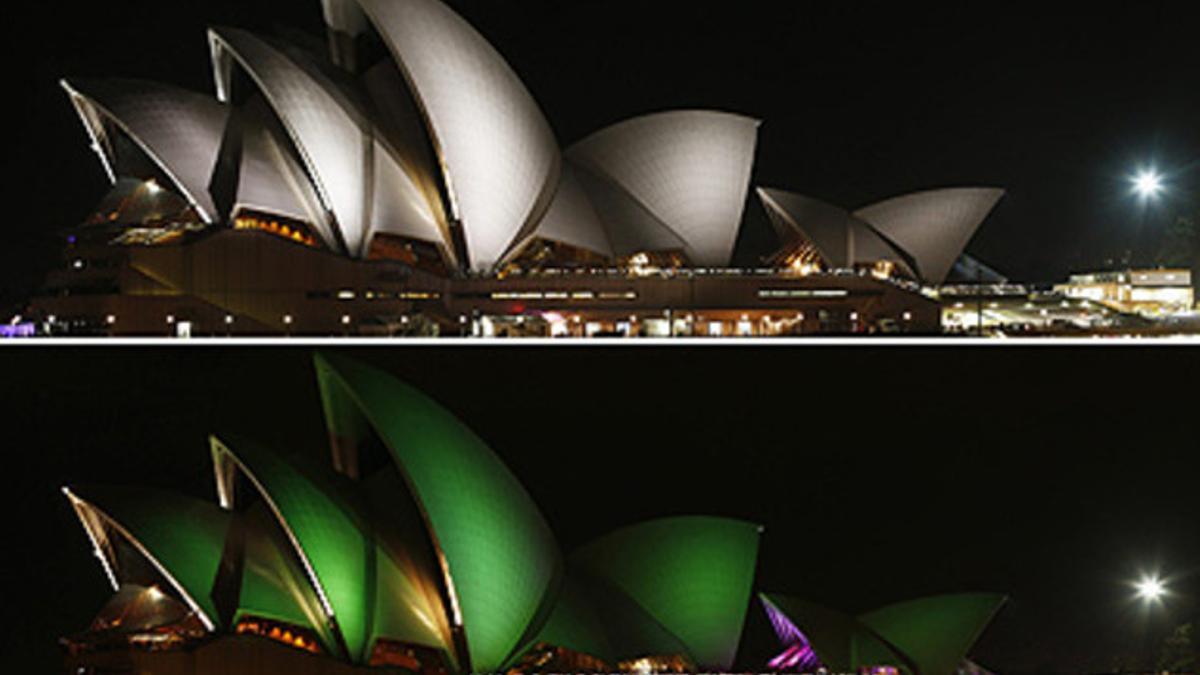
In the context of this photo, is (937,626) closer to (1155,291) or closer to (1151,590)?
(1151,590)

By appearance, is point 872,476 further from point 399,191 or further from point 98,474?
point 399,191

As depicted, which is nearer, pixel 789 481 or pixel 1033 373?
pixel 789 481

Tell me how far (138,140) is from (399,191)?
7797 mm

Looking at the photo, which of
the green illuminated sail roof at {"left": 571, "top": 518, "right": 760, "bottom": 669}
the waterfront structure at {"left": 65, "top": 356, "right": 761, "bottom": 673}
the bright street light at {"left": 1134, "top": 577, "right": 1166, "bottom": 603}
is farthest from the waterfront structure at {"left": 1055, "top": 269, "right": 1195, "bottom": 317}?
the waterfront structure at {"left": 65, "top": 356, "right": 761, "bottom": 673}

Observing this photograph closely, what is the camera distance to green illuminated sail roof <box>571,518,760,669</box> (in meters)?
12.7

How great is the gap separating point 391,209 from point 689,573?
1033 inches

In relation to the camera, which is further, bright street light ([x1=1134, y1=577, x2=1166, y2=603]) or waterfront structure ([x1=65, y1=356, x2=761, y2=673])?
bright street light ([x1=1134, y1=577, x2=1166, y2=603])

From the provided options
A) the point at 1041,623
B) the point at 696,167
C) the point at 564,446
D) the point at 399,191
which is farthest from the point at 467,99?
the point at 1041,623

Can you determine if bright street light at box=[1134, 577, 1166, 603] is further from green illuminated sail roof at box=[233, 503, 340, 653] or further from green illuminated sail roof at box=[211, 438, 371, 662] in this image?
green illuminated sail roof at box=[233, 503, 340, 653]

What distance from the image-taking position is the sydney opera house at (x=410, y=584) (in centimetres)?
1159

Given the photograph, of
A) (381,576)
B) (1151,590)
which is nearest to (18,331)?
(381,576)

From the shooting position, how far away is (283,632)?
12.3 metres

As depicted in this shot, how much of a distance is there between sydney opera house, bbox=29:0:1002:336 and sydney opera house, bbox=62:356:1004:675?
71.5 ft

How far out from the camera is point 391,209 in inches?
1462
